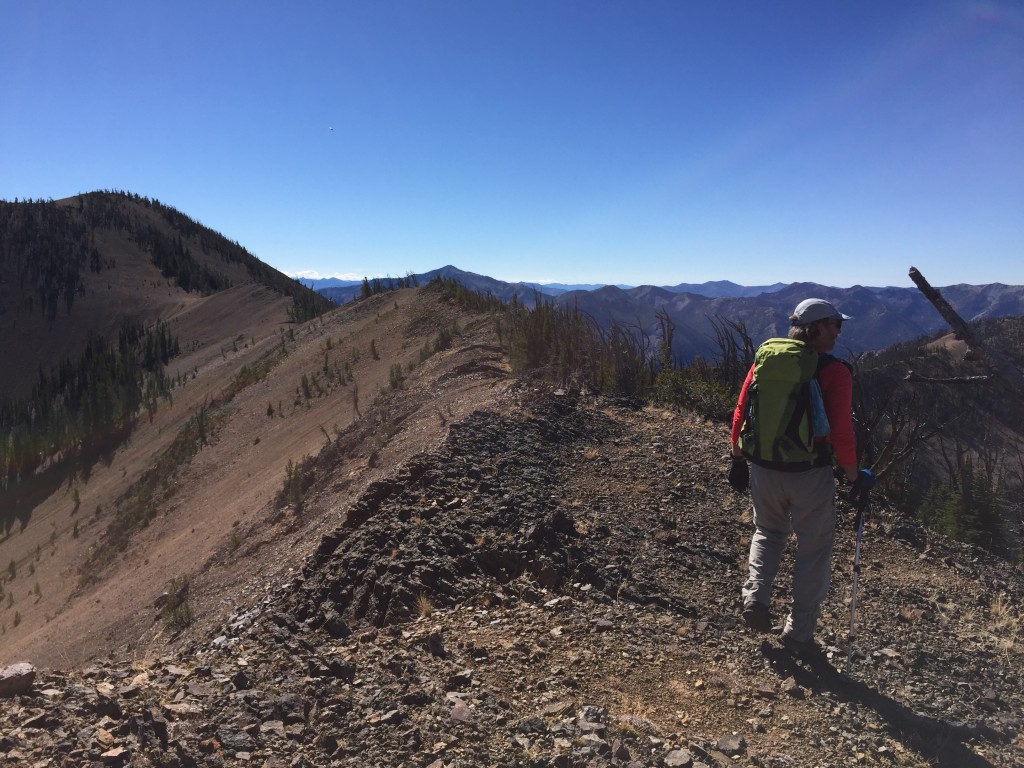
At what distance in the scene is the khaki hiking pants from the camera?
3.82 metres

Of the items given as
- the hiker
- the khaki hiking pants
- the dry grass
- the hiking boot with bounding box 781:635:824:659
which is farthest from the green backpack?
the dry grass

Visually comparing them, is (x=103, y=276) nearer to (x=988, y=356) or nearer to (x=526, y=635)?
(x=526, y=635)

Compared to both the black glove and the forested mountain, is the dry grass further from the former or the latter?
the forested mountain

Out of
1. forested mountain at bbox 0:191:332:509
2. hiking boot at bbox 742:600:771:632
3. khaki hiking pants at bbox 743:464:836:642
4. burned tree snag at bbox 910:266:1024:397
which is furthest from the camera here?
forested mountain at bbox 0:191:332:509

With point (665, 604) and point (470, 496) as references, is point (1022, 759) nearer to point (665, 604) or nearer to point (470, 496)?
point (665, 604)

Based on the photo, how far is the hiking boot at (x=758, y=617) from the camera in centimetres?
406

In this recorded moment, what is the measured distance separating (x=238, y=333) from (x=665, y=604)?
114 ft

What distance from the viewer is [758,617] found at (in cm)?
407

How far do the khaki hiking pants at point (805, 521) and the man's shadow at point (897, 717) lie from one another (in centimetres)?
17

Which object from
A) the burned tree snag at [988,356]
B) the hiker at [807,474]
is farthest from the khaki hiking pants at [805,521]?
the burned tree snag at [988,356]

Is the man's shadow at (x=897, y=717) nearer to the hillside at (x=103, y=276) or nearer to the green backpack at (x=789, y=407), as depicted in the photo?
the green backpack at (x=789, y=407)

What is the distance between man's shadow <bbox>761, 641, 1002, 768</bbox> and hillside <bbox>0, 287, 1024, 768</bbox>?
0.02m

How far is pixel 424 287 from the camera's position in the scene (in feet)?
64.1

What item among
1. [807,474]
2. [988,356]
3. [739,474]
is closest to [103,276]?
[739,474]
